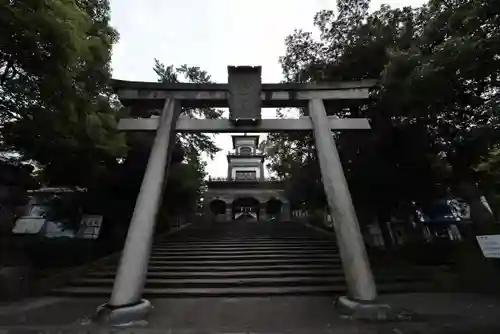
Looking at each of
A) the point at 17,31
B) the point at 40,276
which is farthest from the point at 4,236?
the point at 17,31

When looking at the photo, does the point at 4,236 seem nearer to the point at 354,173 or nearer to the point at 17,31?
the point at 17,31

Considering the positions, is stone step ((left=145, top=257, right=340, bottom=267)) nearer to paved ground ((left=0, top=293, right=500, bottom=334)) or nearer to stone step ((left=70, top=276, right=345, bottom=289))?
stone step ((left=70, top=276, right=345, bottom=289))

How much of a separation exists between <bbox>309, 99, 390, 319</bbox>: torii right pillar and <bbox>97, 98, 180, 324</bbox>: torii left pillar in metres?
3.02

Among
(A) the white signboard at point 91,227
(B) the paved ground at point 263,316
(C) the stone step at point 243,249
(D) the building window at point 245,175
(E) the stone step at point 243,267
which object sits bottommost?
(B) the paved ground at point 263,316

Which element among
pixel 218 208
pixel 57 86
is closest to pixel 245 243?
pixel 57 86

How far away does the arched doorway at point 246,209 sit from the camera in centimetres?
2902

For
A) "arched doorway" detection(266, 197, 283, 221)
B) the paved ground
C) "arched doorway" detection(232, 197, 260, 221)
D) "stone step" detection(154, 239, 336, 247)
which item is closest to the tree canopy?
"stone step" detection(154, 239, 336, 247)

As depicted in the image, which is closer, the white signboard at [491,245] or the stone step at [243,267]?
the white signboard at [491,245]

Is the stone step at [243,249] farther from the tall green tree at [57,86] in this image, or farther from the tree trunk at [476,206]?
the tree trunk at [476,206]

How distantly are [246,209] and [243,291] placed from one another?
24007mm

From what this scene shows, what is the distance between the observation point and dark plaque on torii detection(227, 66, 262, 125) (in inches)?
296

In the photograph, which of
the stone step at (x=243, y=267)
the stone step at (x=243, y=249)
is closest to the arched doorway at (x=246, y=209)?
the stone step at (x=243, y=249)

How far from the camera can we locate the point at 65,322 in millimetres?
5449

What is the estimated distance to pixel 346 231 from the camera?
6.37m
